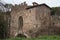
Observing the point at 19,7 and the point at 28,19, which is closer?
the point at 28,19

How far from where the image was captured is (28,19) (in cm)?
3672

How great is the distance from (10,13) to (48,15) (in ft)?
19.3

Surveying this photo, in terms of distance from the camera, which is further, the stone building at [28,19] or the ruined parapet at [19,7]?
the ruined parapet at [19,7]

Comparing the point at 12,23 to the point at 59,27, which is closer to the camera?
the point at 59,27

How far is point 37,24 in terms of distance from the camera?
36219 mm

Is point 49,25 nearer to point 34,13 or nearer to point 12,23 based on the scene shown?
point 34,13

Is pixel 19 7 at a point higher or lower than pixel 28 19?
higher

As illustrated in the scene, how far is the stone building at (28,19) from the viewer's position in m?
36.2

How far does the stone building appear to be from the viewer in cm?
3622

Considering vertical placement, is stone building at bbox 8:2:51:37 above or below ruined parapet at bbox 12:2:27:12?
below

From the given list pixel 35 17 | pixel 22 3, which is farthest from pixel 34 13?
pixel 22 3

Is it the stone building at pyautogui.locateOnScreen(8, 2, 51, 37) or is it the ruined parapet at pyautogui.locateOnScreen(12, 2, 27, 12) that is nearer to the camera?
the stone building at pyautogui.locateOnScreen(8, 2, 51, 37)

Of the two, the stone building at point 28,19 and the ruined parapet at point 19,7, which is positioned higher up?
the ruined parapet at point 19,7

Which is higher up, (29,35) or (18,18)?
(18,18)
